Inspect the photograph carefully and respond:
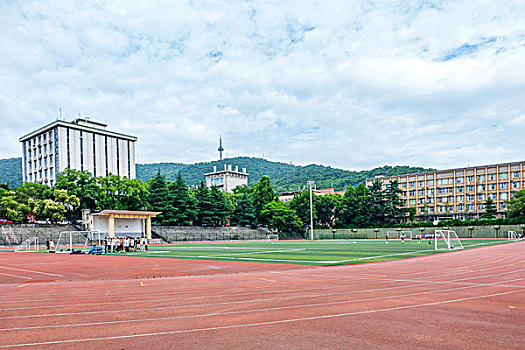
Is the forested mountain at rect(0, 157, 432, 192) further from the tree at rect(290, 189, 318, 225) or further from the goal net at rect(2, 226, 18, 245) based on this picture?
the goal net at rect(2, 226, 18, 245)

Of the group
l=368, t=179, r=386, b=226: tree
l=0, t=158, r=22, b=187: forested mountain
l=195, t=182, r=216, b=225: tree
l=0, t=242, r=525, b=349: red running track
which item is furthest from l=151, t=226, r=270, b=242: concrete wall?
l=0, t=158, r=22, b=187: forested mountain

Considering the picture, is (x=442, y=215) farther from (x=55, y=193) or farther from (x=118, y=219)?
(x=55, y=193)

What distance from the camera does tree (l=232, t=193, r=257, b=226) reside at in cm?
8238

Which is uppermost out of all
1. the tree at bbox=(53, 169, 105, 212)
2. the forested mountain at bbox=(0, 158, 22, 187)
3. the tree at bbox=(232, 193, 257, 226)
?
the forested mountain at bbox=(0, 158, 22, 187)

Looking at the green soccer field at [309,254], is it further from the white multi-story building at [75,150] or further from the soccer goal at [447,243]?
the white multi-story building at [75,150]

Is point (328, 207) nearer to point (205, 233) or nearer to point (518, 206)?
point (205, 233)

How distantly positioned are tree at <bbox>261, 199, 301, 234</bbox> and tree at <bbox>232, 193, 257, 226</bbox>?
2754 millimetres

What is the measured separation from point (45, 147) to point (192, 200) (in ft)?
132

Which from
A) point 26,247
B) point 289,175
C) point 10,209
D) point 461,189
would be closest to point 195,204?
point 10,209

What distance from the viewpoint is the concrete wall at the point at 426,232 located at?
6122cm

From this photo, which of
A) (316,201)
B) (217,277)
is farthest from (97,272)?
(316,201)

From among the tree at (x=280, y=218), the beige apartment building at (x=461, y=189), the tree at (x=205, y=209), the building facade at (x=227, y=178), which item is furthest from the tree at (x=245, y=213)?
the building facade at (x=227, y=178)

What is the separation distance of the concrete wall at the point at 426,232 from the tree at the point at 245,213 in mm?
13106

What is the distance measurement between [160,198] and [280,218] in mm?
22716
